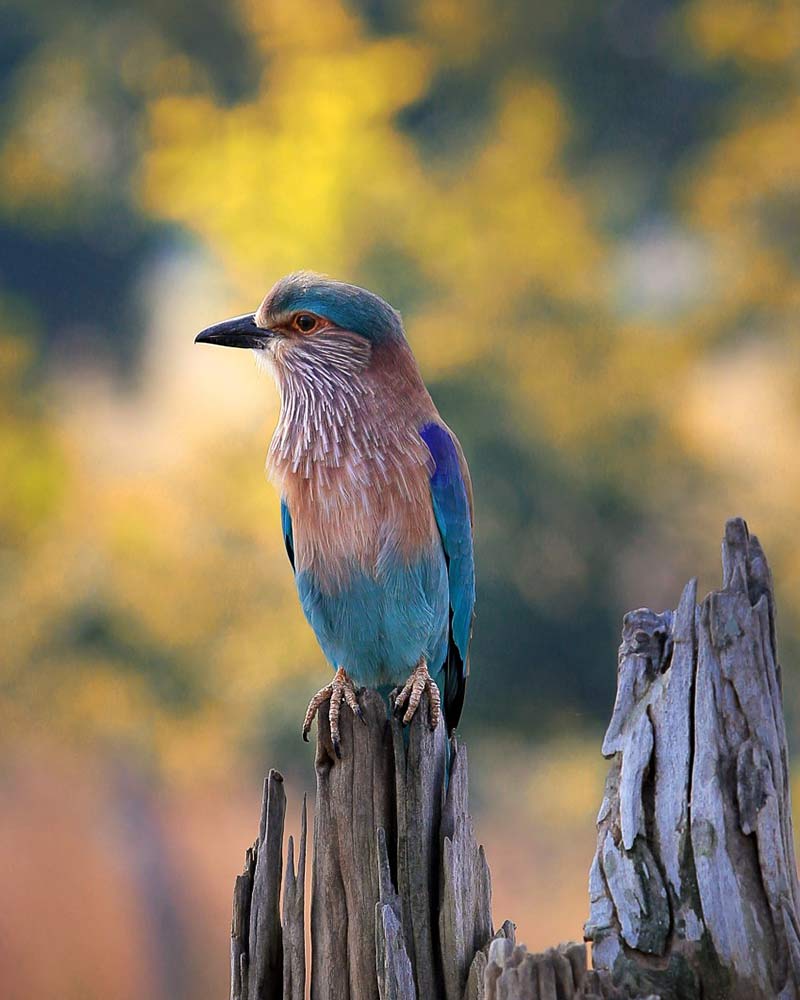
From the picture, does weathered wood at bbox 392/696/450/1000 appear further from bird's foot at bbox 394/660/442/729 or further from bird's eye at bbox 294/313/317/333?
bird's eye at bbox 294/313/317/333

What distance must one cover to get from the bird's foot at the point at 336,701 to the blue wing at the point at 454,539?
329mm

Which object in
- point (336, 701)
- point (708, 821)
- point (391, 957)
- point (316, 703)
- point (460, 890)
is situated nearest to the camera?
point (708, 821)

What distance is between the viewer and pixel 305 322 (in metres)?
2.72

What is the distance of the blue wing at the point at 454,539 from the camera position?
105 inches

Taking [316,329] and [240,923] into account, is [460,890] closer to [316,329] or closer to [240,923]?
[240,923]

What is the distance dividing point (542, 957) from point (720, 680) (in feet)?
1.73

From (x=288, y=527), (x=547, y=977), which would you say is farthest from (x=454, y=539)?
(x=547, y=977)

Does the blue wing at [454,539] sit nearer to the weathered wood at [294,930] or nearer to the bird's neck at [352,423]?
the bird's neck at [352,423]

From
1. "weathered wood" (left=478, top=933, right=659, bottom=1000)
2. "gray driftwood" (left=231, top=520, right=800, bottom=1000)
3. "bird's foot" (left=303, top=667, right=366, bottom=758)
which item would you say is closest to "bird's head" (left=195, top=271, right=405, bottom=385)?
"bird's foot" (left=303, top=667, right=366, bottom=758)

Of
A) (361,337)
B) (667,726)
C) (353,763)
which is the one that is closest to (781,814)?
(667,726)

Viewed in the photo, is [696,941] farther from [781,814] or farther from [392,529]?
[392,529]

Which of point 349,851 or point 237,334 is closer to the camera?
point 349,851

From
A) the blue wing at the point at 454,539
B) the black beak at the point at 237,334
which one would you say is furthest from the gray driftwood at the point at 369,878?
the black beak at the point at 237,334

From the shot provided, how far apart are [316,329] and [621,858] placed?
4.43ft
